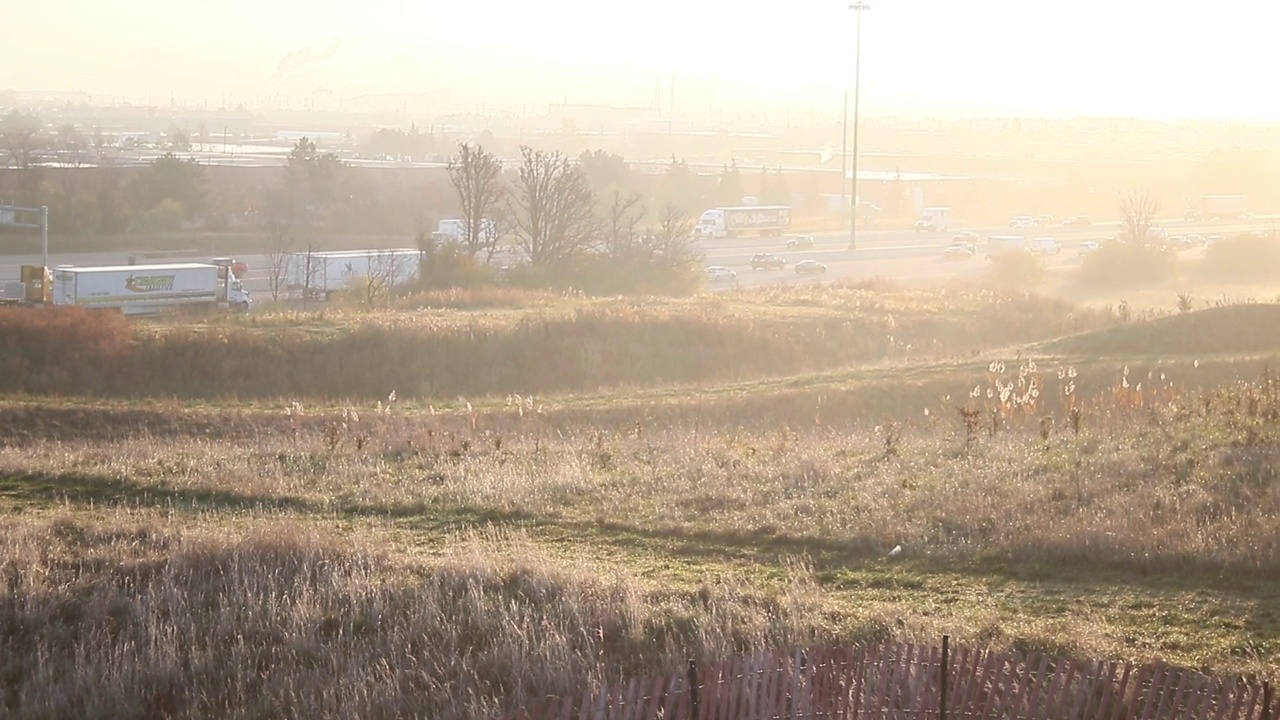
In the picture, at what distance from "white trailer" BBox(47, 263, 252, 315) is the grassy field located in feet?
70.5

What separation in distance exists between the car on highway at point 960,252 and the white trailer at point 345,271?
89.3ft

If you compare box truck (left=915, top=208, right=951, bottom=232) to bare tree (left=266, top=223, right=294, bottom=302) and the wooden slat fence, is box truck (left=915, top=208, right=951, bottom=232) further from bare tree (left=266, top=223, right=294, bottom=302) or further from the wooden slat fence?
the wooden slat fence

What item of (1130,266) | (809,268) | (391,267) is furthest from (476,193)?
(1130,266)

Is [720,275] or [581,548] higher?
[720,275]

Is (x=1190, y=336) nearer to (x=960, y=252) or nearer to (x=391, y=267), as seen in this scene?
(x=391, y=267)

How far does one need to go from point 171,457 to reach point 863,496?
8.71m

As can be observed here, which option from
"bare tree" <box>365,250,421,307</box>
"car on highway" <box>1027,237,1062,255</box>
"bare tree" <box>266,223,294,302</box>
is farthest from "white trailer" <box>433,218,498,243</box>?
"car on highway" <box>1027,237,1062,255</box>

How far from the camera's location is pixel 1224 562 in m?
8.67

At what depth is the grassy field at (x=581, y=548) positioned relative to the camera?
24.8ft

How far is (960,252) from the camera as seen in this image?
64875 millimetres

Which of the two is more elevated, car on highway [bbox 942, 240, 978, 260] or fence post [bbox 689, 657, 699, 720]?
car on highway [bbox 942, 240, 978, 260]

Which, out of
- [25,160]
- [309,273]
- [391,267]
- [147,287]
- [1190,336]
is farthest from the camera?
[25,160]

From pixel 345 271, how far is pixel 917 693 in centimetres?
4572

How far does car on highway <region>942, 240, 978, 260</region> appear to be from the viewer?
6438cm
